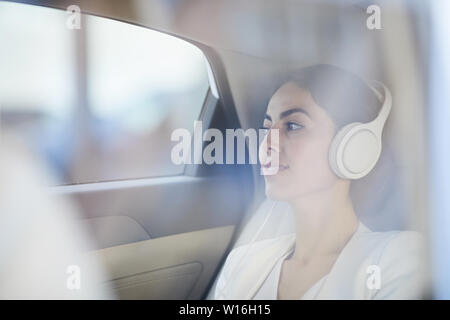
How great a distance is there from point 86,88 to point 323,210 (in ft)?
1.76

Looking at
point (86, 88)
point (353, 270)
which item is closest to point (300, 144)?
point (353, 270)

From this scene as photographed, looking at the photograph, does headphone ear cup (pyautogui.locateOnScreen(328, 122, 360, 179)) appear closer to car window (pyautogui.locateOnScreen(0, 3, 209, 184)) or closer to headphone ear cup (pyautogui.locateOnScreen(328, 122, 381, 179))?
headphone ear cup (pyautogui.locateOnScreen(328, 122, 381, 179))

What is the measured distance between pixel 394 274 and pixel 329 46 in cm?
48

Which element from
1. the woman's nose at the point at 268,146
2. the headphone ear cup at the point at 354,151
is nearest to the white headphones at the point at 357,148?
the headphone ear cup at the point at 354,151

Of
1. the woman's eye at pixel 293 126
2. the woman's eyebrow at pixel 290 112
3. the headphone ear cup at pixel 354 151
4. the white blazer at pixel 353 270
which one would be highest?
the woman's eyebrow at pixel 290 112

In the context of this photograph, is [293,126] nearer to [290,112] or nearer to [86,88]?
[290,112]

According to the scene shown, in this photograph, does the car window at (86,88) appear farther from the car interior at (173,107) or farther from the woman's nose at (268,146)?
the woman's nose at (268,146)

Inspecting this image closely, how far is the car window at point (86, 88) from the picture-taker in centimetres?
83

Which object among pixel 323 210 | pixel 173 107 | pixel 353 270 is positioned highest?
pixel 173 107

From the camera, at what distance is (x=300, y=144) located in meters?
0.84

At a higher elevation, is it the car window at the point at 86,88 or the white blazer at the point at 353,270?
the car window at the point at 86,88

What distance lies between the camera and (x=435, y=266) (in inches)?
35.1
